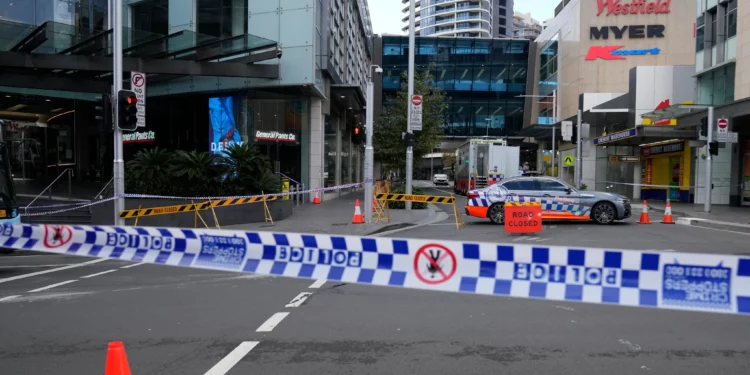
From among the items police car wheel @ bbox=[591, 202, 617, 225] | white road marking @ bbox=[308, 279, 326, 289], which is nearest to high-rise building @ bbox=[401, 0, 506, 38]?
police car wheel @ bbox=[591, 202, 617, 225]

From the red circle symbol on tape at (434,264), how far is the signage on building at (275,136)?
66.7ft

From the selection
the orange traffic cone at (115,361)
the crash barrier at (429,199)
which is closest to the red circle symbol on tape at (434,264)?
the orange traffic cone at (115,361)

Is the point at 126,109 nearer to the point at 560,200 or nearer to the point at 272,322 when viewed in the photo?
the point at 272,322

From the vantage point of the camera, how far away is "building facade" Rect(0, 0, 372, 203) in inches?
816

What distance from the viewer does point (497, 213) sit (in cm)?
1722

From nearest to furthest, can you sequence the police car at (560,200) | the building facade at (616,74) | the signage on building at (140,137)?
the police car at (560,200)
the signage on building at (140,137)
the building facade at (616,74)

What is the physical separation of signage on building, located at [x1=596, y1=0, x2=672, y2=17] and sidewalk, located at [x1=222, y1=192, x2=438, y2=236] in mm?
32714

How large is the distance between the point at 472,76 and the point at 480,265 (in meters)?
59.1

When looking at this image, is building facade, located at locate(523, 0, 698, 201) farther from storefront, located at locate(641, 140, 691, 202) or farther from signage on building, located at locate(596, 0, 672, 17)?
storefront, located at locate(641, 140, 691, 202)

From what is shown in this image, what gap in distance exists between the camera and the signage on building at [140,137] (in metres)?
25.6

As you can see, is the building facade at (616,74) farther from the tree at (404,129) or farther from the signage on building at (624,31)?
the tree at (404,129)

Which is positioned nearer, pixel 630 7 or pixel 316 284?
pixel 316 284

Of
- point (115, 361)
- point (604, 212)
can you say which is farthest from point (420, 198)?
point (115, 361)

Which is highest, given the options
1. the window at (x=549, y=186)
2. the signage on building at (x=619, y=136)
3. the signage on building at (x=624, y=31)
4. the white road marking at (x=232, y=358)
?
the signage on building at (x=624, y=31)
